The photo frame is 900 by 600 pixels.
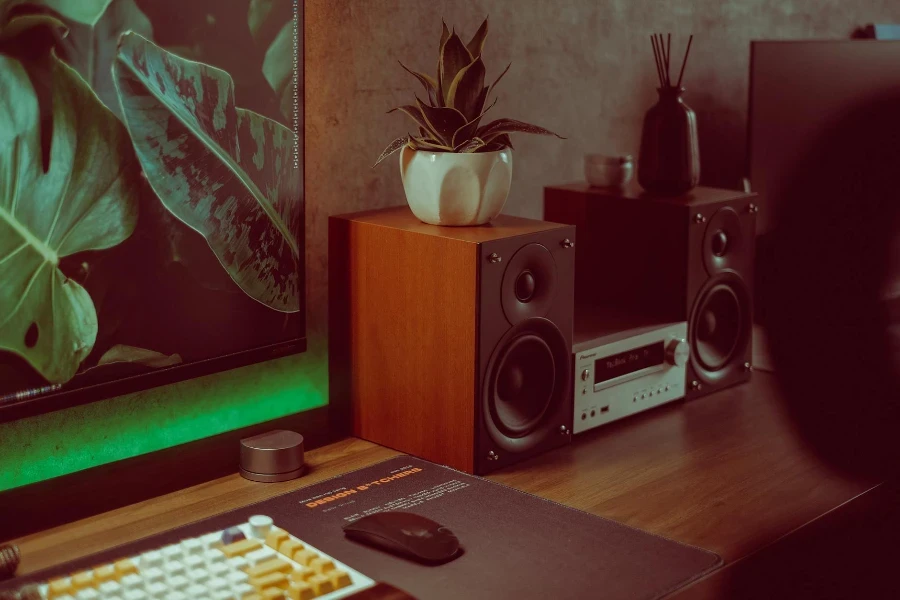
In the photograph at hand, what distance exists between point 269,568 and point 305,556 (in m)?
0.05

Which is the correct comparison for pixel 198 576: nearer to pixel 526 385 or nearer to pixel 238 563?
pixel 238 563

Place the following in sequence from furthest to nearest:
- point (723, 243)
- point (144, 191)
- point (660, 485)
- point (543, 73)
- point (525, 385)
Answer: point (543, 73), point (723, 243), point (525, 385), point (660, 485), point (144, 191)

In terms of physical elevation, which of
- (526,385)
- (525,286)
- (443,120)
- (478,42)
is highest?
(478,42)

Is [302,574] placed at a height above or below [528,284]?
below

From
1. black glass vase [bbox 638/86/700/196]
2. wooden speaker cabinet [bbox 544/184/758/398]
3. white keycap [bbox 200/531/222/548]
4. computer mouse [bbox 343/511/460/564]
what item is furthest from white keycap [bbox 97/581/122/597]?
black glass vase [bbox 638/86/700/196]

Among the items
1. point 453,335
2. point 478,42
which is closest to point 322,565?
point 453,335

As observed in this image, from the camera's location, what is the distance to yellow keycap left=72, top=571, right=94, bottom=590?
1015 mm

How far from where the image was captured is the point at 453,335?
56.4 inches

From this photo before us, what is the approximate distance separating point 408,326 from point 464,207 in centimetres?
18

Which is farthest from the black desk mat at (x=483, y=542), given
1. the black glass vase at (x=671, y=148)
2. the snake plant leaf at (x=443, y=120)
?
the black glass vase at (x=671, y=148)

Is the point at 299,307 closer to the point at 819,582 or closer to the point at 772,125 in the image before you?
the point at 819,582

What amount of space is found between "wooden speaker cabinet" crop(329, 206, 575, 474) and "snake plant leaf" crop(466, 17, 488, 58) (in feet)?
0.78

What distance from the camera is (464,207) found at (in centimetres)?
147

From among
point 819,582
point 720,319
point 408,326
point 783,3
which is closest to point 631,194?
point 720,319
